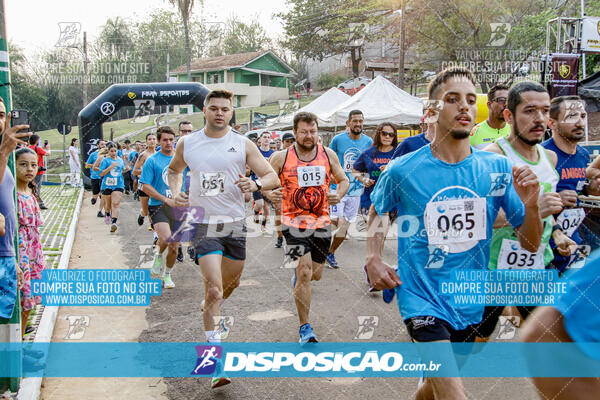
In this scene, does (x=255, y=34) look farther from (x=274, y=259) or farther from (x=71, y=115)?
(x=274, y=259)

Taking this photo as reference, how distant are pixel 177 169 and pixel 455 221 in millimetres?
2885

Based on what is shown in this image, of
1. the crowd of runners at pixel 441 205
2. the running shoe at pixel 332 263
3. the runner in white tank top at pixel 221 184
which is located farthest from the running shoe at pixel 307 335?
the running shoe at pixel 332 263

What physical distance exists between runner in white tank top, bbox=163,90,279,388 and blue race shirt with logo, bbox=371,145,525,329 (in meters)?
1.74

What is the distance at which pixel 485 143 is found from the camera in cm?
514

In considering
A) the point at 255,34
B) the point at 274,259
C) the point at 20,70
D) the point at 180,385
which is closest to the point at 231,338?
the point at 180,385

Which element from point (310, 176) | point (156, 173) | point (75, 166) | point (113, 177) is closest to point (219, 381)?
point (310, 176)

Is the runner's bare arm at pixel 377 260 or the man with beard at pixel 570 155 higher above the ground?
the man with beard at pixel 570 155

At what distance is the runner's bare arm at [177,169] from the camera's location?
4.57 m

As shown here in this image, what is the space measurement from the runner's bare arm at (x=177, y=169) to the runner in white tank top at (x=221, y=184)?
0.01 meters

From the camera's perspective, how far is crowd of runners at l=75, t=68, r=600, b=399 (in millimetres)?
2580

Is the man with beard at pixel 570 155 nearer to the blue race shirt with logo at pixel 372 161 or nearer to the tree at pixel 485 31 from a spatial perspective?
the blue race shirt with logo at pixel 372 161

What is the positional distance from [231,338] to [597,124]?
38.0 ft

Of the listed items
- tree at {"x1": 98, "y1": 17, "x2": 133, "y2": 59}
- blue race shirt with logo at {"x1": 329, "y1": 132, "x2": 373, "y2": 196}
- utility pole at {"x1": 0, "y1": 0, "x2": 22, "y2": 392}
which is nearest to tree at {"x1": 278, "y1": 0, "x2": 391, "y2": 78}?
tree at {"x1": 98, "y1": 17, "x2": 133, "y2": 59}

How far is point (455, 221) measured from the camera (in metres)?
2.66
